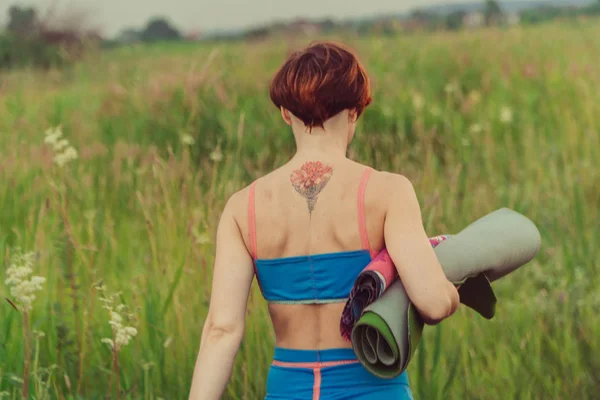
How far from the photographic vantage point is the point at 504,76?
8.38 meters

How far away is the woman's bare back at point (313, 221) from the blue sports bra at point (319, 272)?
0.01 m

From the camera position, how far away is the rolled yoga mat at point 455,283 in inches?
87.0

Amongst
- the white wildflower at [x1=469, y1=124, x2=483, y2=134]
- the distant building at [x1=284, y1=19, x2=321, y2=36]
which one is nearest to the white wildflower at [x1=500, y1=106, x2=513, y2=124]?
the white wildflower at [x1=469, y1=124, x2=483, y2=134]

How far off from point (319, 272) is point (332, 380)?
273 millimetres

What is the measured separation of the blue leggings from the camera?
90.1 inches

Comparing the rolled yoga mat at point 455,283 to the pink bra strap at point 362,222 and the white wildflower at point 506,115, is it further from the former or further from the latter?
the white wildflower at point 506,115

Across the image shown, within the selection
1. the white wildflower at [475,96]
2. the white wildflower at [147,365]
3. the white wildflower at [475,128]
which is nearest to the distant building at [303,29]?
the white wildflower at [475,96]

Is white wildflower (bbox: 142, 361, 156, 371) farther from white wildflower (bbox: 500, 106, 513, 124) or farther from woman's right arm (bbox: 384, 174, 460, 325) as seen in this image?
white wildflower (bbox: 500, 106, 513, 124)

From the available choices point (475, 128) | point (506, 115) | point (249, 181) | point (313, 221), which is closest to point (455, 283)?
point (313, 221)

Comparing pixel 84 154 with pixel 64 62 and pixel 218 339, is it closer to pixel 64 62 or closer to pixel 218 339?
pixel 218 339

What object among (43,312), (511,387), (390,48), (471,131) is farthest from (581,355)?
(390,48)

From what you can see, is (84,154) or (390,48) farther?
(390,48)

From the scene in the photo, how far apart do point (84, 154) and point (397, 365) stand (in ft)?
16.3

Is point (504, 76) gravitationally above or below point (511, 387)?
above
